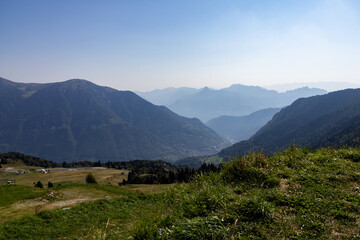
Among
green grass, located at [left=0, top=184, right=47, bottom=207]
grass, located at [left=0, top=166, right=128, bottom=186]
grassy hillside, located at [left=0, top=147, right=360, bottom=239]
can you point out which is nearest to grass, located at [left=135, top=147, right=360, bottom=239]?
grassy hillside, located at [left=0, top=147, right=360, bottom=239]

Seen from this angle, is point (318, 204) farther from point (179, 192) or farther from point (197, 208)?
point (179, 192)

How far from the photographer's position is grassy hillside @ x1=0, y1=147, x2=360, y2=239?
15.7 feet

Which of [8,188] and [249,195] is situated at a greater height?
[249,195]

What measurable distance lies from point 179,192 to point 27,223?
9.77 meters

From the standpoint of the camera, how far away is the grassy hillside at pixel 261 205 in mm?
4789

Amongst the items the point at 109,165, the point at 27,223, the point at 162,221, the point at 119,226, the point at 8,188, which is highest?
the point at 162,221

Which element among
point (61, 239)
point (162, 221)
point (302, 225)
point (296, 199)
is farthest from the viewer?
point (61, 239)

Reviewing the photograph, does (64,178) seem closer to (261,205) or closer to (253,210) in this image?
(253,210)

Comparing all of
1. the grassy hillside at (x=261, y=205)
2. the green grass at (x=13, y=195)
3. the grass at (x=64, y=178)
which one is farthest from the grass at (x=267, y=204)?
the grass at (x=64, y=178)

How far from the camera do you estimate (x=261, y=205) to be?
5434 mm

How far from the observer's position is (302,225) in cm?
489

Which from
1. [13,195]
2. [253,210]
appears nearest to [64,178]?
[13,195]

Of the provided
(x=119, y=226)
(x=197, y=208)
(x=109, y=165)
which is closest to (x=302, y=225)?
(x=197, y=208)

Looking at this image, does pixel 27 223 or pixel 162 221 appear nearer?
pixel 162 221
